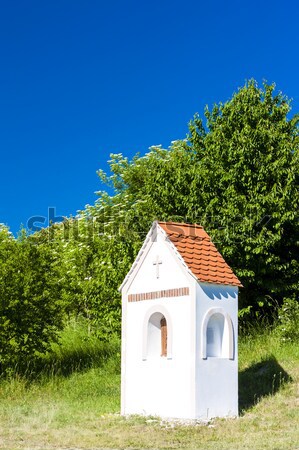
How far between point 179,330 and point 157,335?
1.37m

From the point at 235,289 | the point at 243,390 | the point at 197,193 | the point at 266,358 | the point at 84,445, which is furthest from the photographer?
the point at 197,193

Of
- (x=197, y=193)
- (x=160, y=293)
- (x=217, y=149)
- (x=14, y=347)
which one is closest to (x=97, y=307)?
(x=14, y=347)

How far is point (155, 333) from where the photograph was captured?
16.5 metres

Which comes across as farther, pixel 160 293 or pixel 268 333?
pixel 268 333

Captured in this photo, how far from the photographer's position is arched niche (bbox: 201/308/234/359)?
1561cm

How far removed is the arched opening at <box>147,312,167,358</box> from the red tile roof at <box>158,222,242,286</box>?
1.77 metres

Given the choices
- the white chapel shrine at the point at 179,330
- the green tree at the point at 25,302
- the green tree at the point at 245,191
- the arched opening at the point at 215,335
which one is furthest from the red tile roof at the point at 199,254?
the green tree at the point at 25,302

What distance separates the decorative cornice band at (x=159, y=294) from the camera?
50.4 feet

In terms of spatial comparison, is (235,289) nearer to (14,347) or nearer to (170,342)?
(170,342)

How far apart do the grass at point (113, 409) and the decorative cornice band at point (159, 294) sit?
296 centimetres

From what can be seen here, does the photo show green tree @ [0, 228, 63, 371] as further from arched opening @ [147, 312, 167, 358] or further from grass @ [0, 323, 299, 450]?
arched opening @ [147, 312, 167, 358]

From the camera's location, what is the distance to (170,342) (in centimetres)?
1533

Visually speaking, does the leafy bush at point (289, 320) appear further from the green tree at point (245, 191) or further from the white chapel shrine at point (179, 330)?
the white chapel shrine at point (179, 330)

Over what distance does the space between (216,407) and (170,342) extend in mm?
1838
